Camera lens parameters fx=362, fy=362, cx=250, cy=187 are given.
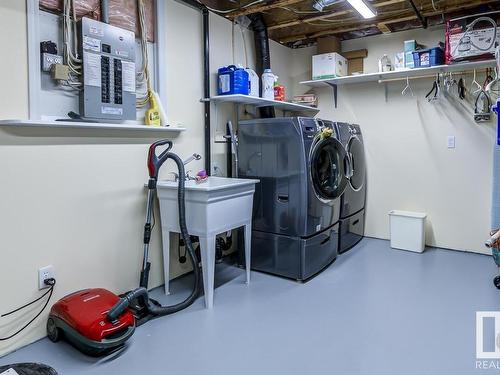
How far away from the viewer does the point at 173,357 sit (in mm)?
1983

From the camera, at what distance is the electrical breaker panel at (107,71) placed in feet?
7.43

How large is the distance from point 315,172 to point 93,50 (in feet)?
6.25

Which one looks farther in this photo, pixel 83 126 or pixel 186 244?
pixel 186 244

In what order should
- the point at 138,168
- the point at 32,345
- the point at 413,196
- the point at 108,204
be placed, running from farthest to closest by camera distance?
the point at 413,196
the point at 138,168
the point at 108,204
the point at 32,345

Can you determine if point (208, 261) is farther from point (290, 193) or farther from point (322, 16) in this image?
point (322, 16)

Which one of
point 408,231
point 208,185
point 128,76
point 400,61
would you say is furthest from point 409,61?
point 128,76

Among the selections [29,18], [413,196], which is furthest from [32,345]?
[413,196]

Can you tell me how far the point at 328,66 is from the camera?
4.12m

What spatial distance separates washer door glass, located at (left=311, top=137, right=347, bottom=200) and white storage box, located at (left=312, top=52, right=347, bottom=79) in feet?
3.39

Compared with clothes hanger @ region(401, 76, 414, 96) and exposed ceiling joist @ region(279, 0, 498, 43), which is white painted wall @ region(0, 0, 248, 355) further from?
clothes hanger @ region(401, 76, 414, 96)

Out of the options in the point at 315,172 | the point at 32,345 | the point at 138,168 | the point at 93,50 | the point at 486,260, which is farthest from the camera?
the point at 486,260

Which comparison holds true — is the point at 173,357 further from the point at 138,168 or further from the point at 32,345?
the point at 138,168
